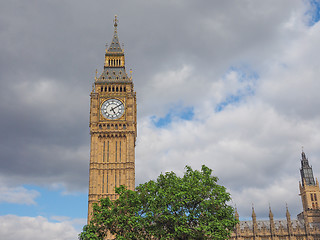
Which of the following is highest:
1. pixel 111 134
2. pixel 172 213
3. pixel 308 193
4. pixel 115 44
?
pixel 115 44

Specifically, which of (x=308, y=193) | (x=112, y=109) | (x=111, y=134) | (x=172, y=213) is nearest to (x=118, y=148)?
(x=111, y=134)

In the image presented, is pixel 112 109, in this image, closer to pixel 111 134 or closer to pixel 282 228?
pixel 111 134

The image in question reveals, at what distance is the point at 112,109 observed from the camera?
290ft

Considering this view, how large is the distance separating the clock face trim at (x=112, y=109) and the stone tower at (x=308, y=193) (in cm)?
5480

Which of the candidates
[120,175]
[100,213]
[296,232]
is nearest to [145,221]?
[100,213]

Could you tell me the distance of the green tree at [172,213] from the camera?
Result: 42.5 meters

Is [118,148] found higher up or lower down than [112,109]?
lower down

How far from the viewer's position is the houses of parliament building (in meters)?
81.9

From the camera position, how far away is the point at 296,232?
92375 mm

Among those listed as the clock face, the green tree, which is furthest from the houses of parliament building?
the green tree

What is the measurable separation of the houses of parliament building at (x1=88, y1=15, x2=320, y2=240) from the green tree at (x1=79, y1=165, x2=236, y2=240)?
113 feet

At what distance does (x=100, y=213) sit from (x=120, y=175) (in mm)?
37514

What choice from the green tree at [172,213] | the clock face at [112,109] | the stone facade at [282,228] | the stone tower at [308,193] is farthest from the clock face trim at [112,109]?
the stone tower at [308,193]

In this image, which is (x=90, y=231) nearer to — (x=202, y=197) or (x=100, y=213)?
(x=100, y=213)
